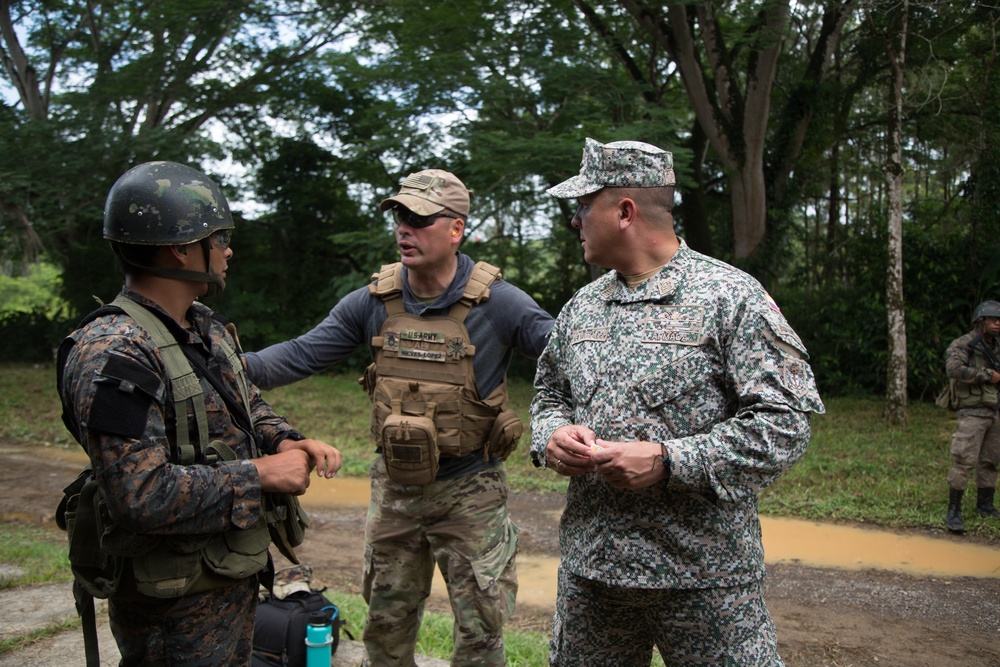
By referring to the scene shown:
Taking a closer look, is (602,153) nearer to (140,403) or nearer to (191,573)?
(140,403)

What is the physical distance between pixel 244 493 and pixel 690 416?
1222mm

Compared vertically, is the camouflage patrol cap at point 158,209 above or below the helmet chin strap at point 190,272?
above

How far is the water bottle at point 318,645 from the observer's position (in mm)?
3760

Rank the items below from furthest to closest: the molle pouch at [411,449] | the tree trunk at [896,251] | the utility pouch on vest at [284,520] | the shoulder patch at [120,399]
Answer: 1. the tree trunk at [896,251]
2. the molle pouch at [411,449]
3. the utility pouch on vest at [284,520]
4. the shoulder patch at [120,399]

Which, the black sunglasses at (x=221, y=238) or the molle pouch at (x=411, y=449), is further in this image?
the molle pouch at (x=411, y=449)

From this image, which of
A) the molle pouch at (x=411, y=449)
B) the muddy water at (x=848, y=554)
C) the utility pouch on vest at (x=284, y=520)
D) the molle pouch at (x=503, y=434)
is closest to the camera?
the utility pouch on vest at (x=284, y=520)

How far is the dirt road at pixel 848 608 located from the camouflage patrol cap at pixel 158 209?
3.42 metres

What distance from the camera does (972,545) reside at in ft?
21.7

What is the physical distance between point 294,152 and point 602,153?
16607mm

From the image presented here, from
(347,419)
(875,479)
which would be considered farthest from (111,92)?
(875,479)

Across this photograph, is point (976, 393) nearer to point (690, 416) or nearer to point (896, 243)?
point (896, 243)

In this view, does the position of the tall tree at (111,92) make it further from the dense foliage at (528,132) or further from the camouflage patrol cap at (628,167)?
the camouflage patrol cap at (628,167)

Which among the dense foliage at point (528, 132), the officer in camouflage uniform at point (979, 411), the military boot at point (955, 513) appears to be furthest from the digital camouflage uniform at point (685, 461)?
the dense foliage at point (528, 132)

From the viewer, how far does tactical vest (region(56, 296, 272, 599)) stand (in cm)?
221
